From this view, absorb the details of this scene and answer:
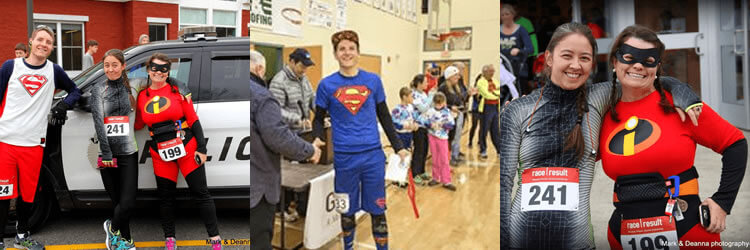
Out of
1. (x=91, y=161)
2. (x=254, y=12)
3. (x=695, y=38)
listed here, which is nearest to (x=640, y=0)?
(x=695, y=38)

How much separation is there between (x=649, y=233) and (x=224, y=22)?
12.0 feet

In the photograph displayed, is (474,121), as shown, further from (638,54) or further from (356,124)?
(638,54)

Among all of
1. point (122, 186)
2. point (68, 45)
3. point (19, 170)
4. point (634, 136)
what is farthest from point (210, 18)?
point (634, 136)

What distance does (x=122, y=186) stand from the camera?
12.5ft

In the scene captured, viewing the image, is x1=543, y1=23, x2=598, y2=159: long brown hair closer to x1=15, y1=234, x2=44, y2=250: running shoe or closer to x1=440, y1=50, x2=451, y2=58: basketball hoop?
x1=440, y1=50, x2=451, y2=58: basketball hoop

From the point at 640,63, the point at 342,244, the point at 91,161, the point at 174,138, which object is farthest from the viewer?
the point at 91,161

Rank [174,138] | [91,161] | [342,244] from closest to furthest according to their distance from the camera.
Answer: [342,244]
[174,138]
[91,161]

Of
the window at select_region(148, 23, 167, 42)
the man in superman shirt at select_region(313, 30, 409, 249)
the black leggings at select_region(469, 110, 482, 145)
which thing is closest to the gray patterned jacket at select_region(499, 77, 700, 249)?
the black leggings at select_region(469, 110, 482, 145)

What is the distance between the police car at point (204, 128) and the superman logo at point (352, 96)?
5.93 feet

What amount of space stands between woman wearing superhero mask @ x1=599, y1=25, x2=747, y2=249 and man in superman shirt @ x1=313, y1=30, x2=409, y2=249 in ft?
2.80

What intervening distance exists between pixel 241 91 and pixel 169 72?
48 cm

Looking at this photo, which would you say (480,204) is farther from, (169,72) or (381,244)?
(169,72)

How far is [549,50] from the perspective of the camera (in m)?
2.38

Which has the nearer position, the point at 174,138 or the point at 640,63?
the point at 640,63
